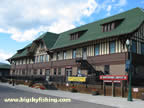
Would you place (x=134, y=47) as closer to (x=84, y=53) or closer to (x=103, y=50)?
(x=103, y=50)

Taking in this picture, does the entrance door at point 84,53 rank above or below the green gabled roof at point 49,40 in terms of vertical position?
below

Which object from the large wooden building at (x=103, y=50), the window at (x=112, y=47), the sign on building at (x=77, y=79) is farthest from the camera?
the window at (x=112, y=47)

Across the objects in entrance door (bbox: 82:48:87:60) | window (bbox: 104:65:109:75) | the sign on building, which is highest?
entrance door (bbox: 82:48:87:60)

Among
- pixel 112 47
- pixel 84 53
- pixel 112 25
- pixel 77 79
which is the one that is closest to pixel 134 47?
pixel 112 47

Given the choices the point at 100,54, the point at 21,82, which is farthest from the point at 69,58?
the point at 21,82

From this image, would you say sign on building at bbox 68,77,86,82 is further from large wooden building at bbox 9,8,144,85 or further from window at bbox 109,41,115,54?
window at bbox 109,41,115,54

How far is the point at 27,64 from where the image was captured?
48.3 m

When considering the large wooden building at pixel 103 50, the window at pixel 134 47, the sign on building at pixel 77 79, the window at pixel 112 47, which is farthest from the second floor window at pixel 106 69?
the window at pixel 134 47

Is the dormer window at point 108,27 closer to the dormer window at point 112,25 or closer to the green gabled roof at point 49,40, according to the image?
the dormer window at point 112,25

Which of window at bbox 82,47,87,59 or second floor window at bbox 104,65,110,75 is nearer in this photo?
second floor window at bbox 104,65,110,75

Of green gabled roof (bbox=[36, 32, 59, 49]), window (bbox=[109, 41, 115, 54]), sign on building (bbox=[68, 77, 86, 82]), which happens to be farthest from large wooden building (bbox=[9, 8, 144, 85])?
sign on building (bbox=[68, 77, 86, 82])

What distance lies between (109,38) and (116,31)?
1.32m

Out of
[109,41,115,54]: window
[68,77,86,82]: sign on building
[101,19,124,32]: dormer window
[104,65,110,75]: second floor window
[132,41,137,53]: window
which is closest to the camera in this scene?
[68,77,86,82]: sign on building

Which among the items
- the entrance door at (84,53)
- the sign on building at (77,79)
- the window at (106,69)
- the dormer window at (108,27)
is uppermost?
the dormer window at (108,27)
